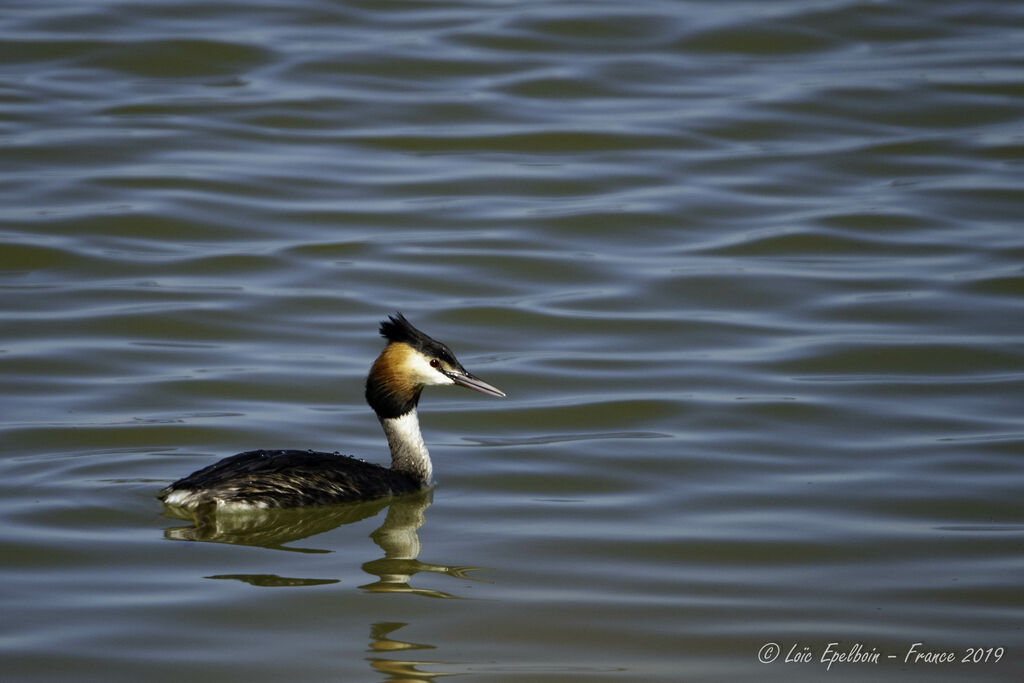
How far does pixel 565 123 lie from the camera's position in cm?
1475

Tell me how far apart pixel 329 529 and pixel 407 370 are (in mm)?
1005

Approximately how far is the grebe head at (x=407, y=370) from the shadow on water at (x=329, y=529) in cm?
51

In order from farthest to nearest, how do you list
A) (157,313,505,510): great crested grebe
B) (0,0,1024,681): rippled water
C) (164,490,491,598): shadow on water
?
(157,313,505,510): great crested grebe
(164,490,491,598): shadow on water
(0,0,1024,681): rippled water

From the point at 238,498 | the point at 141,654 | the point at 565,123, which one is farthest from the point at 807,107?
the point at 141,654

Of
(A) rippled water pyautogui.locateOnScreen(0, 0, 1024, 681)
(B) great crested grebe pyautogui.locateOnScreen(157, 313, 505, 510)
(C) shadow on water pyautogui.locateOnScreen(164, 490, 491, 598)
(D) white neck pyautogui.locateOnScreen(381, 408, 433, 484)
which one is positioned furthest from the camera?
(D) white neck pyautogui.locateOnScreen(381, 408, 433, 484)

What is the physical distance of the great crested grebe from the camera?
6359 millimetres

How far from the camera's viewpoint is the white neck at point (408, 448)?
7117mm

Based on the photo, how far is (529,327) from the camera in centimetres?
1002

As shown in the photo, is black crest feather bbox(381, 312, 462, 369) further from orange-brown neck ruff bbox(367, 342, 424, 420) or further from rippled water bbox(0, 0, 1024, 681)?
rippled water bbox(0, 0, 1024, 681)

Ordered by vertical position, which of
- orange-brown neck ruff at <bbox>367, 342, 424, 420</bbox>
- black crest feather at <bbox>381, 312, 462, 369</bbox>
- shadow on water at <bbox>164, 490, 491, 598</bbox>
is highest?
black crest feather at <bbox>381, 312, 462, 369</bbox>

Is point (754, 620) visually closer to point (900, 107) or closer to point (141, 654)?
point (141, 654)

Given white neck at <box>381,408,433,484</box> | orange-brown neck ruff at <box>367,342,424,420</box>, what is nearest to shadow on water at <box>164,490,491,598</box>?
white neck at <box>381,408,433,484</box>

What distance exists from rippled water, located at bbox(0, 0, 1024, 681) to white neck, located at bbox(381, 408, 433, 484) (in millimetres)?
161

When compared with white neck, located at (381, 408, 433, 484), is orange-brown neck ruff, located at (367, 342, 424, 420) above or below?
above
